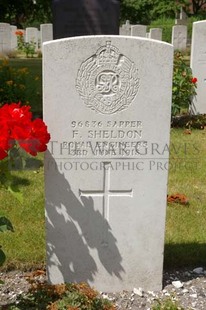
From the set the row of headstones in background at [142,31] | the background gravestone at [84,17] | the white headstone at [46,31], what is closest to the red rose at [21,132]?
the background gravestone at [84,17]

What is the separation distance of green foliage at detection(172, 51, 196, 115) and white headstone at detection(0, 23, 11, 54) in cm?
1126

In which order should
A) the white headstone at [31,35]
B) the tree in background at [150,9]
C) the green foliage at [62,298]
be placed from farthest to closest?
the tree in background at [150,9] → the white headstone at [31,35] → the green foliage at [62,298]

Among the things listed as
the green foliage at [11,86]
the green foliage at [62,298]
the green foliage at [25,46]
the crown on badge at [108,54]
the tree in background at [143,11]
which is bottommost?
the green foliage at [62,298]

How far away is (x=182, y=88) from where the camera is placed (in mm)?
8117

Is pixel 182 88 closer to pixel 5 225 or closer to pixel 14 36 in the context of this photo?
pixel 5 225

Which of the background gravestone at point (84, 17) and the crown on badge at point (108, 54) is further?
the background gravestone at point (84, 17)

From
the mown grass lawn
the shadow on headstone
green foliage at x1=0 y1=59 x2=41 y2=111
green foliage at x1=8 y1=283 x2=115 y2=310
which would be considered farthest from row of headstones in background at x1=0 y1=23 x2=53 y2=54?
green foliage at x1=8 y1=283 x2=115 y2=310

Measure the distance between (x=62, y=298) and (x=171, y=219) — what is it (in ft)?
5.66

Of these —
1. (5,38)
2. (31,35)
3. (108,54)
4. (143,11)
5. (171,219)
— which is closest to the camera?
(108,54)

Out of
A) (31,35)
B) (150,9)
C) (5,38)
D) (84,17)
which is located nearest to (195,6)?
(150,9)

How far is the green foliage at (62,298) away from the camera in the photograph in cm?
300

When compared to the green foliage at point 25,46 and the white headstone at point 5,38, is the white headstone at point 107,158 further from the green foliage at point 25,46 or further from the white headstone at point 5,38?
the white headstone at point 5,38

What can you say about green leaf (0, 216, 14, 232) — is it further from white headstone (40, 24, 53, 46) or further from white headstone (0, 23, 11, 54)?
white headstone (40, 24, 53, 46)

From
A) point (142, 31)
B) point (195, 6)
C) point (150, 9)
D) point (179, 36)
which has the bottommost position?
point (179, 36)
